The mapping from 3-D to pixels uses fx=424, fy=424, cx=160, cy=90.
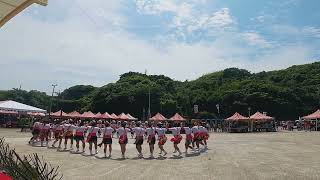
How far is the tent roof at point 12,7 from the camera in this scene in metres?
5.78

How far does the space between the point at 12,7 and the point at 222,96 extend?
77.4 m

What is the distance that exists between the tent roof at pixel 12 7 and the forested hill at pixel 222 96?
71.3 m

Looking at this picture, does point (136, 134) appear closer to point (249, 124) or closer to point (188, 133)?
point (188, 133)

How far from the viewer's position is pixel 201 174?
48.6 feet

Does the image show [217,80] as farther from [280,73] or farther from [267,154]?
[267,154]

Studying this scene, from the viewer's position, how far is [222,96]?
3228 inches

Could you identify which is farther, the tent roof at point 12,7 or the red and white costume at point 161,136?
the red and white costume at point 161,136

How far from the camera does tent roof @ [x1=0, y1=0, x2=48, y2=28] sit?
5777mm


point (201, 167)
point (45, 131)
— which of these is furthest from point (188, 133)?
point (45, 131)

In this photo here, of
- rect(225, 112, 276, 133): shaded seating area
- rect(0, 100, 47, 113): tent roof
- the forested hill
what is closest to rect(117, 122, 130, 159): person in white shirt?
rect(0, 100, 47, 113): tent roof

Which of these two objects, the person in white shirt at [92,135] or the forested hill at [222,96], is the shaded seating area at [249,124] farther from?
the person in white shirt at [92,135]

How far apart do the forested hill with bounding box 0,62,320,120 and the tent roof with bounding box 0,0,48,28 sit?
71321 millimetres

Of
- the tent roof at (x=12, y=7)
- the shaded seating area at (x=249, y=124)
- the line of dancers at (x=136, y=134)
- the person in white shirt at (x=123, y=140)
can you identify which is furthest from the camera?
the shaded seating area at (x=249, y=124)

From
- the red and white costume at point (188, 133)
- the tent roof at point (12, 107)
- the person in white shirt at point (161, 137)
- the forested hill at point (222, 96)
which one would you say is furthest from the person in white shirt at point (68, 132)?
the forested hill at point (222, 96)
